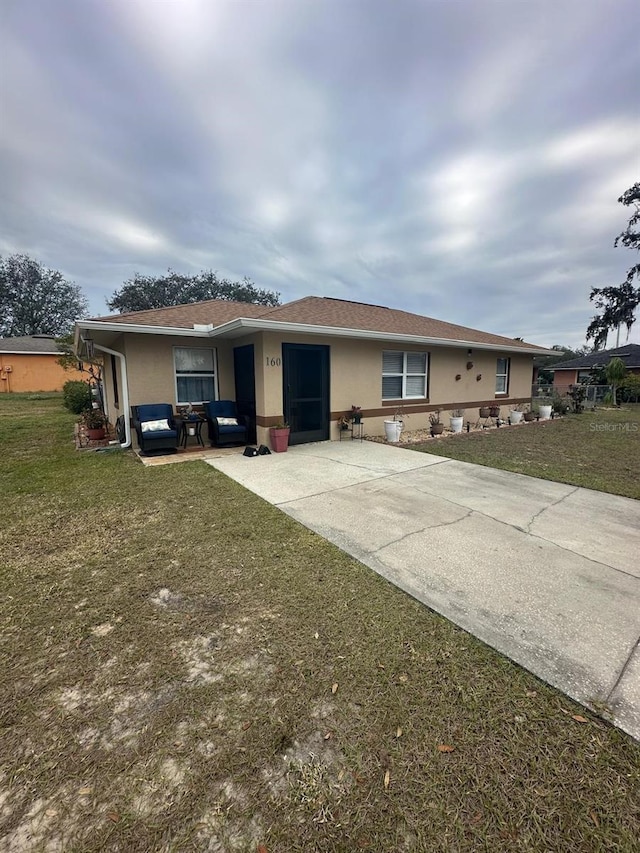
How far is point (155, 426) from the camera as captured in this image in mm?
7406

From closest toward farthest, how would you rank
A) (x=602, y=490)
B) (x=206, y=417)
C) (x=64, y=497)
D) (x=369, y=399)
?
1. (x=64, y=497)
2. (x=602, y=490)
3. (x=206, y=417)
4. (x=369, y=399)

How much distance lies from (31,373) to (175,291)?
13950 millimetres

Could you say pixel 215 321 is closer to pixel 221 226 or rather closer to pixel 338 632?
pixel 338 632

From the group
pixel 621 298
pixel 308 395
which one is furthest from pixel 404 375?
pixel 621 298

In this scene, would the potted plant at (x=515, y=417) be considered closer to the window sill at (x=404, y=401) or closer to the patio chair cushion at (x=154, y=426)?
the window sill at (x=404, y=401)

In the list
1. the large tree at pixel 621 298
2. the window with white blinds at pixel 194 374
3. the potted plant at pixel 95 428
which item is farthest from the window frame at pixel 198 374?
the large tree at pixel 621 298

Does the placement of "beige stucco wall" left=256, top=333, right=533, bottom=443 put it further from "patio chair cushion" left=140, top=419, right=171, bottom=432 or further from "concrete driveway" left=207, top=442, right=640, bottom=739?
"concrete driveway" left=207, top=442, right=640, bottom=739

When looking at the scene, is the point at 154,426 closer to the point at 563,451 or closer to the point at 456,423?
the point at 456,423

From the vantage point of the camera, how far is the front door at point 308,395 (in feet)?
27.8

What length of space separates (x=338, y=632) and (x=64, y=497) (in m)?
4.42

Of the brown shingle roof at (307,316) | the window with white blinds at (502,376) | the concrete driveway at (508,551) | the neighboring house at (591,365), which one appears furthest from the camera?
the neighboring house at (591,365)

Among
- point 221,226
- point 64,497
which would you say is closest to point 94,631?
point 64,497

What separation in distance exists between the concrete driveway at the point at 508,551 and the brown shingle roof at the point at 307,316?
383 centimetres

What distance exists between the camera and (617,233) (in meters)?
21.5
